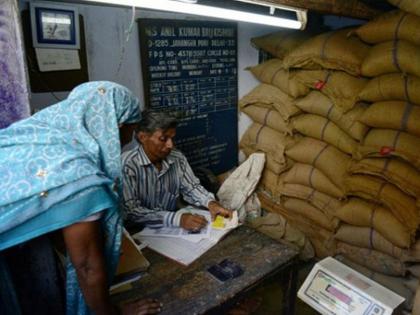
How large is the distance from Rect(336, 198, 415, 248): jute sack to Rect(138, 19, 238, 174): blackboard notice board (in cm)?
123

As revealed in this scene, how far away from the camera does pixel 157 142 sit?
2.06 meters

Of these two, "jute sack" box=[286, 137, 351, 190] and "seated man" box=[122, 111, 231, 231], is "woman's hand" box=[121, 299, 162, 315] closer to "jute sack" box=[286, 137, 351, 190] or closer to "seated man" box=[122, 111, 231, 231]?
"seated man" box=[122, 111, 231, 231]

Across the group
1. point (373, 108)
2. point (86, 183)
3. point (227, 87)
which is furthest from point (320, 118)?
point (86, 183)

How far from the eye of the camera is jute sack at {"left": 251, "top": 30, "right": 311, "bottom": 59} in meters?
2.89

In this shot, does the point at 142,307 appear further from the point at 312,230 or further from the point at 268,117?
the point at 268,117

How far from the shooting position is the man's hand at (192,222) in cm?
180

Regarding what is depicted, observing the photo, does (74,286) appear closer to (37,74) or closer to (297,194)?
(37,74)

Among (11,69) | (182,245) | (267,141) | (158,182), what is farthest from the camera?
(267,141)

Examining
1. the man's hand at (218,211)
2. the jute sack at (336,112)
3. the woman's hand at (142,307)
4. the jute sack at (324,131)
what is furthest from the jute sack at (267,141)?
the woman's hand at (142,307)

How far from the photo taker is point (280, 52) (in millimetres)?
2947

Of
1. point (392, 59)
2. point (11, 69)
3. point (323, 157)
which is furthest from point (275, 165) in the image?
point (11, 69)

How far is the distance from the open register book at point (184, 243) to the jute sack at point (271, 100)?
4.61 ft

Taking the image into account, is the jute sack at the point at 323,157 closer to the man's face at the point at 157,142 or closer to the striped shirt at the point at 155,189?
the striped shirt at the point at 155,189

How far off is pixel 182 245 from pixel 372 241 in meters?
1.52
